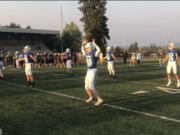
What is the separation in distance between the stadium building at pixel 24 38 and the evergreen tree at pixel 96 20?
9132mm

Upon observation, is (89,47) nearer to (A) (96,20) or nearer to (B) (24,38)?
(A) (96,20)

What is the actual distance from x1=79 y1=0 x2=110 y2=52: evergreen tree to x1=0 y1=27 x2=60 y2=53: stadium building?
913cm

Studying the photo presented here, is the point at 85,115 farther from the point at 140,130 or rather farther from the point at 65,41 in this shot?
the point at 65,41

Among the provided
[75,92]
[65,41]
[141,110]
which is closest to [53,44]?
[65,41]

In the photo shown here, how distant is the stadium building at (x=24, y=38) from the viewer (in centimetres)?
5084

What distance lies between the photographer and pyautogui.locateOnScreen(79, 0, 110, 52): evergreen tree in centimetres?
5141

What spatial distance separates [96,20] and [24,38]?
18210 millimetres

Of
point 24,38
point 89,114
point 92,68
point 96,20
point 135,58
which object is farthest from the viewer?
point 24,38

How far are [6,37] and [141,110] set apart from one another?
5082 cm

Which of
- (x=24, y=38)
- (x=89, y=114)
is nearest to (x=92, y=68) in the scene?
(x=89, y=114)

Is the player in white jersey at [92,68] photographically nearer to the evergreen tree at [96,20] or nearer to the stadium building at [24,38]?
the evergreen tree at [96,20]

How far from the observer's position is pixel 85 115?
671cm

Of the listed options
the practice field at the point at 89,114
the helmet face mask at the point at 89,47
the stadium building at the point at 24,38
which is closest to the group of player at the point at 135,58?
the practice field at the point at 89,114

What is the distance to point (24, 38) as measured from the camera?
181 feet
